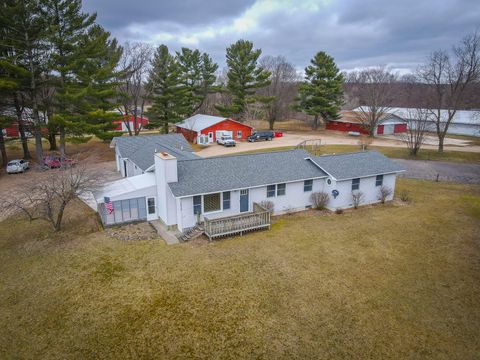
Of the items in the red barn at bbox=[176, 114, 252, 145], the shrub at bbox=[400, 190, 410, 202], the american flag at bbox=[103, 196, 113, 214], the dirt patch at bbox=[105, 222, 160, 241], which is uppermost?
the red barn at bbox=[176, 114, 252, 145]

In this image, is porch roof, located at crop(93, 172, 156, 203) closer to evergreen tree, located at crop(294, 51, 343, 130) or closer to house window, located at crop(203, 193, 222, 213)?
house window, located at crop(203, 193, 222, 213)

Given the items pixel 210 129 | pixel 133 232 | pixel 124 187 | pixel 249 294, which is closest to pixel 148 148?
pixel 124 187

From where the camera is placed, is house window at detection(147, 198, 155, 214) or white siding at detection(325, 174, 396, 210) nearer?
house window at detection(147, 198, 155, 214)

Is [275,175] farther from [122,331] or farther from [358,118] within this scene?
[358,118]

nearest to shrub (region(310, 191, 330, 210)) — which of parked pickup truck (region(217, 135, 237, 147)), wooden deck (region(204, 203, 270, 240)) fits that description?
wooden deck (region(204, 203, 270, 240))

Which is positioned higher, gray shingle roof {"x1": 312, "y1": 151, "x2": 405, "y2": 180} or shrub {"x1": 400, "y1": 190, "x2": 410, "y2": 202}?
gray shingle roof {"x1": 312, "y1": 151, "x2": 405, "y2": 180}

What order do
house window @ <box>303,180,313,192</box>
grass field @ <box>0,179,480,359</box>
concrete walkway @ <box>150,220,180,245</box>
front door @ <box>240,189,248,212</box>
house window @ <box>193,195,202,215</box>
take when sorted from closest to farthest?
grass field @ <box>0,179,480,359</box> → concrete walkway @ <box>150,220,180,245</box> → house window @ <box>193,195,202,215</box> → front door @ <box>240,189,248,212</box> → house window @ <box>303,180,313,192</box>

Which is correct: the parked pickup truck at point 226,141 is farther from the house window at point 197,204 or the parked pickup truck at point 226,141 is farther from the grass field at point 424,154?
the house window at point 197,204
